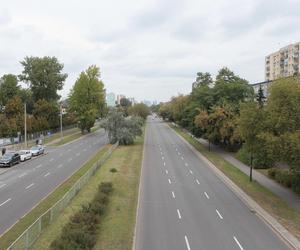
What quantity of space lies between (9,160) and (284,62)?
394 ft

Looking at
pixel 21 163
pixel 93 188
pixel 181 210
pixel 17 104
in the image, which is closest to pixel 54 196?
pixel 93 188

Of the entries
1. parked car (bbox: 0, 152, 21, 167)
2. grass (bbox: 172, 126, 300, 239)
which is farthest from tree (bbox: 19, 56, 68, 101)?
grass (bbox: 172, 126, 300, 239)

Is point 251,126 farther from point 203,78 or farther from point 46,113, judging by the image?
point 46,113

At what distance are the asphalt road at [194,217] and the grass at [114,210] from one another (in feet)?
2.05

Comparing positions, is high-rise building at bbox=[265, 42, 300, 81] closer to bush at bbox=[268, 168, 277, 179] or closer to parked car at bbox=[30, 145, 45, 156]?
parked car at bbox=[30, 145, 45, 156]

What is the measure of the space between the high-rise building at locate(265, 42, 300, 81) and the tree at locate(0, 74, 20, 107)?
72543mm

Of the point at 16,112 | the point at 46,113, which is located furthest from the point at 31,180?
Result: the point at 46,113

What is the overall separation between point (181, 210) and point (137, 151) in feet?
118

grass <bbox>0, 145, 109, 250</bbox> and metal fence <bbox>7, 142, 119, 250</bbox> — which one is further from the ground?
metal fence <bbox>7, 142, 119, 250</bbox>

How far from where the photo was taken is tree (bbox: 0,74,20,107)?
9807 cm

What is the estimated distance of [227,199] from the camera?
30.3 meters

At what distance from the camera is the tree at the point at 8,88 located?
3861 inches

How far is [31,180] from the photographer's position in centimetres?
3753

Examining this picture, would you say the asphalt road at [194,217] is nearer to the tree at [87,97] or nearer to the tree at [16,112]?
the tree at [16,112]
